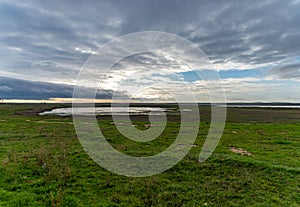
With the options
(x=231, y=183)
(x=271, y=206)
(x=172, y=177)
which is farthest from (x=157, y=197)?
(x=271, y=206)

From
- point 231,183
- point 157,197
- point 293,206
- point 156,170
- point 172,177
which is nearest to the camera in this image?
point 293,206

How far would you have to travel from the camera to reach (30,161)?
1109cm

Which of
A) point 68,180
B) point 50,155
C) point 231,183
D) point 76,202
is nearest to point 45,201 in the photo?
point 76,202

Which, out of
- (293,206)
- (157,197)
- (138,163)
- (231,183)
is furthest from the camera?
(138,163)

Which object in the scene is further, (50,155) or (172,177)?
(50,155)

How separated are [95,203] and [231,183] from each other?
5.56m

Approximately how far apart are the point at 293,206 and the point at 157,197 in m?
4.62

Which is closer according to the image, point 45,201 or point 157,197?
point 45,201

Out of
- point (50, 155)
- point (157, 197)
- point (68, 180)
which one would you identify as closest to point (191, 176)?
point (157, 197)

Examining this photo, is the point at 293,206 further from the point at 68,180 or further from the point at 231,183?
the point at 68,180

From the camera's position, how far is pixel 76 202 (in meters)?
7.07

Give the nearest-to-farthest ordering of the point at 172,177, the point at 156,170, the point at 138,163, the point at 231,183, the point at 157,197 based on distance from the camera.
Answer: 1. the point at 157,197
2. the point at 231,183
3. the point at 172,177
4. the point at 156,170
5. the point at 138,163

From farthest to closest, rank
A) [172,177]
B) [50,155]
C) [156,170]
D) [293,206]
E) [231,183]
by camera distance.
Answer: [50,155] < [156,170] < [172,177] < [231,183] < [293,206]

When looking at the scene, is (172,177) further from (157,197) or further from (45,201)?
(45,201)
